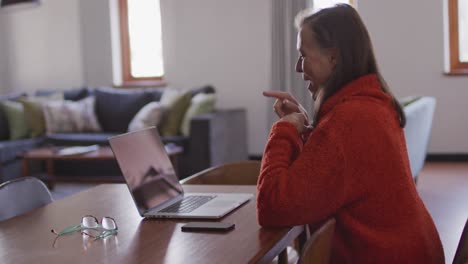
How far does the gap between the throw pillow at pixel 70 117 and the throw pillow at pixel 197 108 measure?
45.0 inches

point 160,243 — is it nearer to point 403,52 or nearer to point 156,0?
point 403,52

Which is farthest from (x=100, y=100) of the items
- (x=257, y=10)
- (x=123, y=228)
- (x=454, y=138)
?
(x=123, y=228)

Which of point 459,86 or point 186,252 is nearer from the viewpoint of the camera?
point 186,252

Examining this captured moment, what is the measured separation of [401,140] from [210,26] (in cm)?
594

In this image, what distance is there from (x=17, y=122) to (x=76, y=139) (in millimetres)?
806

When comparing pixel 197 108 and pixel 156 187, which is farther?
pixel 197 108

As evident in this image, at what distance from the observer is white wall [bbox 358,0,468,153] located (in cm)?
703

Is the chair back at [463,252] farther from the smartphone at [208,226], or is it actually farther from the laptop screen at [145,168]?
the laptop screen at [145,168]

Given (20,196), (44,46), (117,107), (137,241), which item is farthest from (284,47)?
(137,241)

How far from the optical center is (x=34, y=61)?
825 cm

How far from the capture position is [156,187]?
2051mm

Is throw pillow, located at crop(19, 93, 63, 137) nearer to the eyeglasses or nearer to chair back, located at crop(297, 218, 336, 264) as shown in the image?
the eyeglasses

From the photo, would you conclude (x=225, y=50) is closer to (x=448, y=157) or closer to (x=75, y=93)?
(x=75, y=93)

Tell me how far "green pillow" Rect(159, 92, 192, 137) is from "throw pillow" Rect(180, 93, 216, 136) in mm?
45
